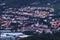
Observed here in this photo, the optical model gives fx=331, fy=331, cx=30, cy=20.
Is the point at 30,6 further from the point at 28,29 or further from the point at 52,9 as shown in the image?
the point at 28,29

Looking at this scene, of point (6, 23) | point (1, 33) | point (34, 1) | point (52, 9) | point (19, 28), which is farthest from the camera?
point (34, 1)

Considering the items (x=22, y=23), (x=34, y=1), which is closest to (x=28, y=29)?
(x=22, y=23)

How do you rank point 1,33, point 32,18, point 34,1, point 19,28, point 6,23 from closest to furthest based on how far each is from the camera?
point 1,33
point 19,28
point 6,23
point 32,18
point 34,1

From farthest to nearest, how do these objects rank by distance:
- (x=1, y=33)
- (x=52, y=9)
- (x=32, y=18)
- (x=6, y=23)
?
(x=52, y=9) < (x=32, y=18) < (x=6, y=23) < (x=1, y=33)

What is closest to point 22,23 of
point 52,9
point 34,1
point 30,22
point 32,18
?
point 30,22

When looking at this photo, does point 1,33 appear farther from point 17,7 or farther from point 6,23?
point 17,7

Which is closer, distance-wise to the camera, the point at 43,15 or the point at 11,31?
the point at 11,31
